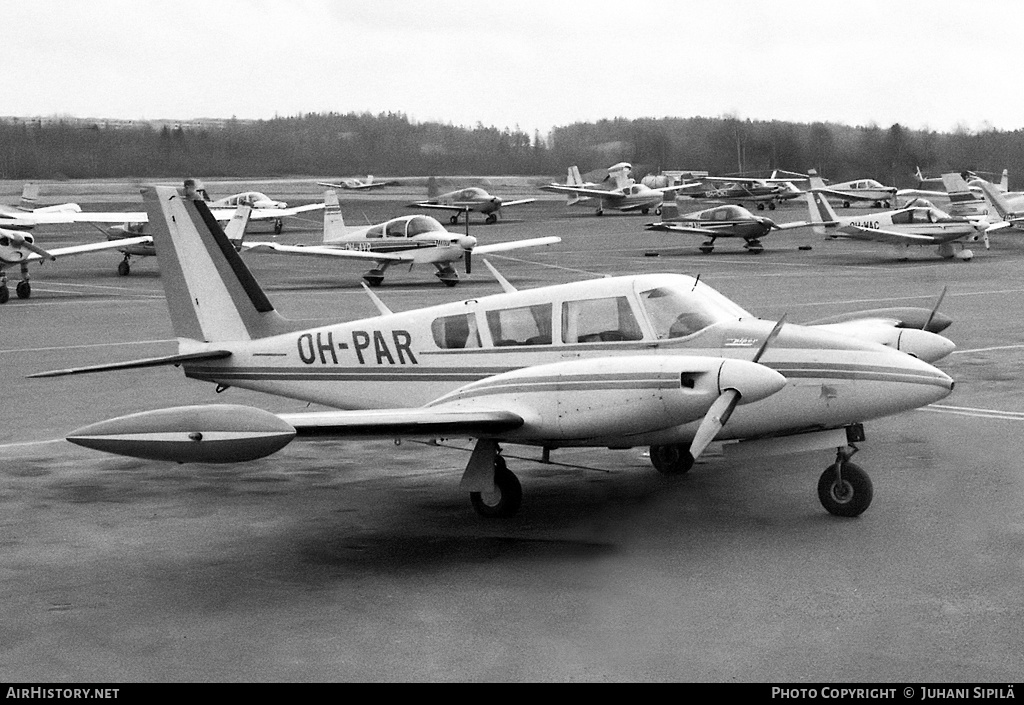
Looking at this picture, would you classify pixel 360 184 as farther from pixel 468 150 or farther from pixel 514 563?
pixel 514 563

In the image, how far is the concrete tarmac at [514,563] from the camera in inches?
308

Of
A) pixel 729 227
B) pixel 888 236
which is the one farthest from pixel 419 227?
pixel 888 236

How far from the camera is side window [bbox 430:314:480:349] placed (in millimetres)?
12717

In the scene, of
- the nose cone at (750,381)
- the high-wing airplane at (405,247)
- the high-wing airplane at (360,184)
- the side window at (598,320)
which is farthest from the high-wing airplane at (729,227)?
the high-wing airplane at (360,184)

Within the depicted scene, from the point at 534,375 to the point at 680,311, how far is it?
1.84 meters

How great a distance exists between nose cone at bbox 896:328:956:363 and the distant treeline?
8355 cm

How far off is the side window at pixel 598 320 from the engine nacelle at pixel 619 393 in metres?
1.13

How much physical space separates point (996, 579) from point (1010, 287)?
1100 inches

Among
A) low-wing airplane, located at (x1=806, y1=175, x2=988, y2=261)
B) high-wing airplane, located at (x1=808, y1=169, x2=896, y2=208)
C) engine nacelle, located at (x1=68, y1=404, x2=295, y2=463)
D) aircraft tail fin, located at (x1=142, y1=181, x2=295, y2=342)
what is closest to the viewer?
engine nacelle, located at (x1=68, y1=404, x2=295, y2=463)

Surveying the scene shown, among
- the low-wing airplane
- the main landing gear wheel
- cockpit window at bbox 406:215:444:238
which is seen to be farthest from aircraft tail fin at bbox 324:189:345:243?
the main landing gear wheel

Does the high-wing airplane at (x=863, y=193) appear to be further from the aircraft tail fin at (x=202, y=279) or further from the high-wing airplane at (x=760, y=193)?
the aircraft tail fin at (x=202, y=279)

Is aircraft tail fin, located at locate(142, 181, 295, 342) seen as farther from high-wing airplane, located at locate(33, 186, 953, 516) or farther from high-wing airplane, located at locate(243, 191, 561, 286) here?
high-wing airplane, located at locate(243, 191, 561, 286)

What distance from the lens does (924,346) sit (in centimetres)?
1403
